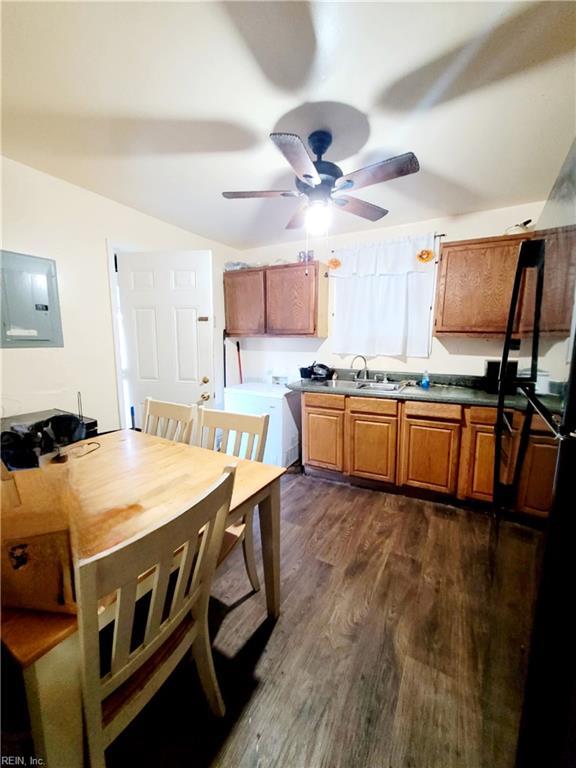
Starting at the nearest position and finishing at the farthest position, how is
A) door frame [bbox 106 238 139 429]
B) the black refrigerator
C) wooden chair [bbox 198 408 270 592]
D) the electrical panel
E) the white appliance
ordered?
the black refrigerator → wooden chair [bbox 198 408 270 592] → the electrical panel → door frame [bbox 106 238 139 429] → the white appliance

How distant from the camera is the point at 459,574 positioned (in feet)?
5.58

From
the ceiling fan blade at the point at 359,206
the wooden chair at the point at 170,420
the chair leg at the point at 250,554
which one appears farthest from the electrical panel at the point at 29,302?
the ceiling fan blade at the point at 359,206

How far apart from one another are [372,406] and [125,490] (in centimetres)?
195

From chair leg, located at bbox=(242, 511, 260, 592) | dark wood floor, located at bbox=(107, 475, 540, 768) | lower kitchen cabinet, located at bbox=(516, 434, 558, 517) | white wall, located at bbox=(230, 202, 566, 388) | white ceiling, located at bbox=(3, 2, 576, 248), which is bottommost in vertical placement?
dark wood floor, located at bbox=(107, 475, 540, 768)

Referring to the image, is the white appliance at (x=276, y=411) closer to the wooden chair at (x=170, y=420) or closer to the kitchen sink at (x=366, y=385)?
the kitchen sink at (x=366, y=385)

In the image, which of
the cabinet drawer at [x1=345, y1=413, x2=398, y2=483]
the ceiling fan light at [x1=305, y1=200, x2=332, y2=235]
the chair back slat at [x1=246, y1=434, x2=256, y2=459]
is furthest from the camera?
the cabinet drawer at [x1=345, y1=413, x2=398, y2=483]

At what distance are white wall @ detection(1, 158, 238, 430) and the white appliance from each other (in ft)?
3.76

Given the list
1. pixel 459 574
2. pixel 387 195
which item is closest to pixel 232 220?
pixel 387 195

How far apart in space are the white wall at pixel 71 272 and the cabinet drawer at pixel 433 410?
8.08ft

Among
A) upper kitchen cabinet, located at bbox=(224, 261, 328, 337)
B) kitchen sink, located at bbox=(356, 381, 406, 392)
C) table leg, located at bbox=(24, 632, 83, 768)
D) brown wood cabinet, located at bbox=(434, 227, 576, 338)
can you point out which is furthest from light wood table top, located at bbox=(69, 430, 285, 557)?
brown wood cabinet, located at bbox=(434, 227, 576, 338)

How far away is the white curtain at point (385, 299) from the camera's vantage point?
274 centimetres

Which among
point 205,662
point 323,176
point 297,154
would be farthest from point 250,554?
point 323,176

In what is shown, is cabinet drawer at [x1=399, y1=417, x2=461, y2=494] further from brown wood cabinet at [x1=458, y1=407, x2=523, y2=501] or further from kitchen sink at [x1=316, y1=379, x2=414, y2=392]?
kitchen sink at [x1=316, y1=379, x2=414, y2=392]

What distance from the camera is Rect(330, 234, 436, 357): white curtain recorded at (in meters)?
2.74
